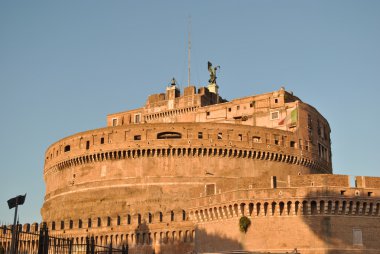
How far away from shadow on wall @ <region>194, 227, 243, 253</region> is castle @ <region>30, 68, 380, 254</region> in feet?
0.18

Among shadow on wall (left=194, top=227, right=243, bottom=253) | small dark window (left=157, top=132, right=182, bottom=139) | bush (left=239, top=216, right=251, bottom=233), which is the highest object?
small dark window (left=157, top=132, right=182, bottom=139)

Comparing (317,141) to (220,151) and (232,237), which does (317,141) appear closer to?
(220,151)

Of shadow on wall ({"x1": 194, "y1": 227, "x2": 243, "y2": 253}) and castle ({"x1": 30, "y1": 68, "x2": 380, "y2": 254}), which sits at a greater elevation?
castle ({"x1": 30, "y1": 68, "x2": 380, "y2": 254})

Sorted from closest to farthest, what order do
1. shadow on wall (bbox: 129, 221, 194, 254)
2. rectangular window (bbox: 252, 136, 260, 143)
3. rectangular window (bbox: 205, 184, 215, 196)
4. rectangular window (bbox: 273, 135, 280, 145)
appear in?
rectangular window (bbox: 205, 184, 215, 196)
shadow on wall (bbox: 129, 221, 194, 254)
rectangular window (bbox: 252, 136, 260, 143)
rectangular window (bbox: 273, 135, 280, 145)

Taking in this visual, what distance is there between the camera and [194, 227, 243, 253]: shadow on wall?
29.2 metres

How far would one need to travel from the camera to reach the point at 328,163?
5422 centimetres

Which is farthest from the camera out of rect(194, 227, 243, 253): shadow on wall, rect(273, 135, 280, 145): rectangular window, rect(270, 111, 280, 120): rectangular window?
rect(270, 111, 280, 120): rectangular window

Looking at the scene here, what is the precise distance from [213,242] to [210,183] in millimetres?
15403

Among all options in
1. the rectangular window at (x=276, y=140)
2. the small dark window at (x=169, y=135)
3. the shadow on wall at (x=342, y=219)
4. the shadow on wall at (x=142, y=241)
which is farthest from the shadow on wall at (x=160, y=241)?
the rectangular window at (x=276, y=140)

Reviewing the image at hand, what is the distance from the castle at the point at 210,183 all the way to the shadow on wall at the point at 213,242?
0.05 metres

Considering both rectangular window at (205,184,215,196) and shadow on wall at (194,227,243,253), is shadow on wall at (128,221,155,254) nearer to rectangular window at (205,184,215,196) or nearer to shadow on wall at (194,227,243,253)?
shadow on wall at (194,227,243,253)

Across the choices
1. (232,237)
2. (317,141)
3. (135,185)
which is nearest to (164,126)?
(135,185)

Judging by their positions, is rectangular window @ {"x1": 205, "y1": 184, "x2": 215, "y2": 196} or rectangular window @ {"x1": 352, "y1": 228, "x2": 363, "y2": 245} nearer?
rectangular window @ {"x1": 352, "y1": 228, "x2": 363, "y2": 245}

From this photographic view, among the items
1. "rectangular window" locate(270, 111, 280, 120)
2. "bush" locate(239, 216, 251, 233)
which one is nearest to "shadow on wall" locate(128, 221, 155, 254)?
"bush" locate(239, 216, 251, 233)
